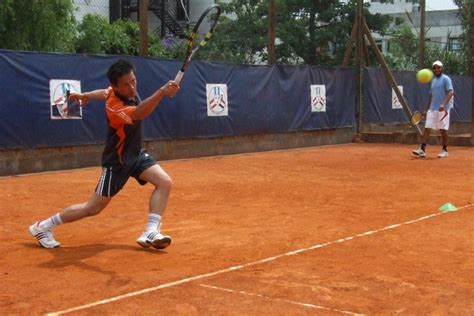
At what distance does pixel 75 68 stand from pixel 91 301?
849cm

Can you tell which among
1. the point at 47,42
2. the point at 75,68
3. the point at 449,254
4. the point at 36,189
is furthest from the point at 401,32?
the point at 449,254

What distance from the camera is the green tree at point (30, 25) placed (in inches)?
689

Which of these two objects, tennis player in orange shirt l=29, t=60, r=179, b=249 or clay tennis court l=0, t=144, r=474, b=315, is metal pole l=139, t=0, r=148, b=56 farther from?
tennis player in orange shirt l=29, t=60, r=179, b=249

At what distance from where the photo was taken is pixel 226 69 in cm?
1549

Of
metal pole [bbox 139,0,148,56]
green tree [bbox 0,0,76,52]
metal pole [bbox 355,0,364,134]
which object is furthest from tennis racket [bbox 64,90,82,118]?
metal pole [bbox 355,0,364,134]

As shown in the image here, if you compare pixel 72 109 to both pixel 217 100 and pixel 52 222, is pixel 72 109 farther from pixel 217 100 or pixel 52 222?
pixel 52 222

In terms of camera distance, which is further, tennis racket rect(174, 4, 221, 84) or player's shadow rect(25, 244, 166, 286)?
tennis racket rect(174, 4, 221, 84)

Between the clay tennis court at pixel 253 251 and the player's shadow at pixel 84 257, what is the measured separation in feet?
0.05

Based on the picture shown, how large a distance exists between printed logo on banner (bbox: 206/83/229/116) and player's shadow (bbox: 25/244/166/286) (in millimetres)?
9107

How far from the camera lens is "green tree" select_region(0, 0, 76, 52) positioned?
57.4ft

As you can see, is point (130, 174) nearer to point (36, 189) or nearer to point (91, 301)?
point (91, 301)

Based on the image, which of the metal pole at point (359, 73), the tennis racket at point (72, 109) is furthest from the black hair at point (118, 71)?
the metal pole at point (359, 73)

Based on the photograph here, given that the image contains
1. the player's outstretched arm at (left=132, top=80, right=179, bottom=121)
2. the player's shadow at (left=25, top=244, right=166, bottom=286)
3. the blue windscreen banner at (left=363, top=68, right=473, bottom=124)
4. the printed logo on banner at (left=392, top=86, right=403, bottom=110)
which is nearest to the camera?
the player's shadow at (left=25, top=244, right=166, bottom=286)

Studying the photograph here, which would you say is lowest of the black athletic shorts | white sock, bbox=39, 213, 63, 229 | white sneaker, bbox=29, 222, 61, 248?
white sneaker, bbox=29, 222, 61, 248
